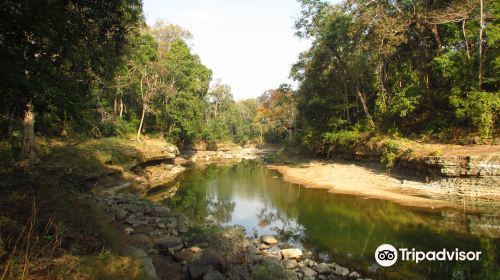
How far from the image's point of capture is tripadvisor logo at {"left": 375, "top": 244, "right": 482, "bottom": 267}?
9492 millimetres

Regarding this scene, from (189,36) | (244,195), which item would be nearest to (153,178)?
(244,195)

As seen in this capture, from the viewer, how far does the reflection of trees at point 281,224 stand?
1234 cm

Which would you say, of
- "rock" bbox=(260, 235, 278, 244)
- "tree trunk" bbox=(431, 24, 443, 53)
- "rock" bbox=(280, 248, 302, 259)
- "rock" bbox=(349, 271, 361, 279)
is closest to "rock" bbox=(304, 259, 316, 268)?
"rock" bbox=(280, 248, 302, 259)

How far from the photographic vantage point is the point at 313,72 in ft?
104

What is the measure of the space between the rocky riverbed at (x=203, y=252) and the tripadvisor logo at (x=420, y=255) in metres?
1.59

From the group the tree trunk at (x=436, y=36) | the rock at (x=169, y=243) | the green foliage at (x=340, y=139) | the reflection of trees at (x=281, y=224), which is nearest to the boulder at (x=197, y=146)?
the green foliage at (x=340, y=139)

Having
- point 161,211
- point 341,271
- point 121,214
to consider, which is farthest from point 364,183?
point 121,214

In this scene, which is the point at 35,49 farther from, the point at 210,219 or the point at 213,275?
the point at 210,219

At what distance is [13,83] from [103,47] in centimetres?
477

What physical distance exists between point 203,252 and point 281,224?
602cm

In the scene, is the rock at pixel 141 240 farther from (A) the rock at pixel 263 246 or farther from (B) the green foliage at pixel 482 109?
(B) the green foliage at pixel 482 109

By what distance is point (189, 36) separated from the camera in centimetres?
4959

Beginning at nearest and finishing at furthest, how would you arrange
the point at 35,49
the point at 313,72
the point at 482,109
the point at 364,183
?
the point at 35,49, the point at 482,109, the point at 364,183, the point at 313,72

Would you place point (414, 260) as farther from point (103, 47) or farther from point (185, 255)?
point (103, 47)
